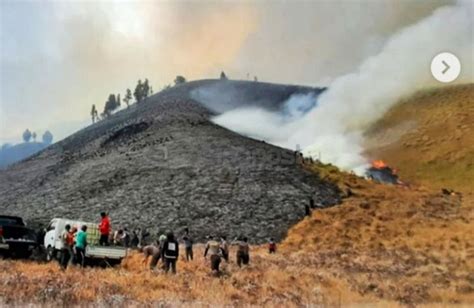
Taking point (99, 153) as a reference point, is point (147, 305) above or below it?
below

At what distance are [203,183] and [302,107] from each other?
2629 inches

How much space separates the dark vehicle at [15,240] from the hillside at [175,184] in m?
24.4

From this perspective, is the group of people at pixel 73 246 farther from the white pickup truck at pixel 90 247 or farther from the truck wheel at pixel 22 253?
the truck wheel at pixel 22 253

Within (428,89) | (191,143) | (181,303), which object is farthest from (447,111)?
(181,303)

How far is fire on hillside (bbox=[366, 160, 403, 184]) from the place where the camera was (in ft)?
252

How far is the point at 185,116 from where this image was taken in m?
104

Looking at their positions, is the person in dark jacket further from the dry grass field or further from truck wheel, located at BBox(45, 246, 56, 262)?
truck wheel, located at BBox(45, 246, 56, 262)

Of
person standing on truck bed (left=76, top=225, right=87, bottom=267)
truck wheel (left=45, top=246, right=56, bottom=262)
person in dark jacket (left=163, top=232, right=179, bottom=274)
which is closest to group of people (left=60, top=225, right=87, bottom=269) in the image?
person standing on truck bed (left=76, top=225, right=87, bottom=267)

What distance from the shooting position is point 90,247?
26.9 m

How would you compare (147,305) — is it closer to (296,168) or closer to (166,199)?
(166,199)

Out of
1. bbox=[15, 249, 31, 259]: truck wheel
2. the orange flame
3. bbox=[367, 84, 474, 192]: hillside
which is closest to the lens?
bbox=[15, 249, 31, 259]: truck wheel

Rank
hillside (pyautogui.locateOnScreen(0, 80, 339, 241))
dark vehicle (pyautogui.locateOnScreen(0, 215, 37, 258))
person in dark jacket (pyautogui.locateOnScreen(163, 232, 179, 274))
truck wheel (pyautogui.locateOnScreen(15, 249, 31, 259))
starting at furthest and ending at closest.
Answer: hillside (pyautogui.locateOnScreen(0, 80, 339, 241)) < truck wheel (pyautogui.locateOnScreen(15, 249, 31, 259)) < dark vehicle (pyautogui.locateOnScreen(0, 215, 37, 258)) < person in dark jacket (pyautogui.locateOnScreen(163, 232, 179, 274))

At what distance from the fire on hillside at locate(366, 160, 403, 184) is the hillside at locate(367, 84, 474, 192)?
99 centimetres

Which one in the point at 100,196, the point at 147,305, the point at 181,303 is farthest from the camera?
the point at 100,196
